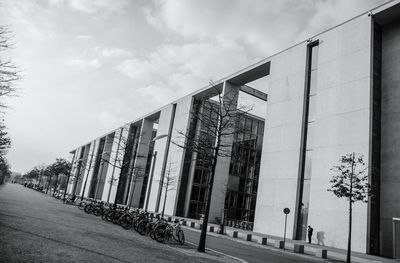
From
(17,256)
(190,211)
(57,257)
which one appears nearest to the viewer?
(17,256)

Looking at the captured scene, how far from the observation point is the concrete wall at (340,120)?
949 inches

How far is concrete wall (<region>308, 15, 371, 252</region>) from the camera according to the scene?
79.1 ft

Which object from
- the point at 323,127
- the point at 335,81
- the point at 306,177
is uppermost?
the point at 335,81

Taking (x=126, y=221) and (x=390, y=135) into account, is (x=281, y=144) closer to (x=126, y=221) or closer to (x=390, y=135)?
(x=390, y=135)

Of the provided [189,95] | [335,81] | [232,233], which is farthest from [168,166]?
[335,81]

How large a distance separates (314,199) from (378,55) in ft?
42.2

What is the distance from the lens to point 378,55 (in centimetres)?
2694

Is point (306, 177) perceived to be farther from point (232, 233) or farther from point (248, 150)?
point (248, 150)

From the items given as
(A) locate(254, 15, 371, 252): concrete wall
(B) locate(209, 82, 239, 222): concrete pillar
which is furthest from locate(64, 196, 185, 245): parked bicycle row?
(B) locate(209, 82, 239, 222): concrete pillar

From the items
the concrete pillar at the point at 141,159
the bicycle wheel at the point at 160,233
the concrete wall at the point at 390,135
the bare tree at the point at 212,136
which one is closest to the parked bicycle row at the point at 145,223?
the bicycle wheel at the point at 160,233

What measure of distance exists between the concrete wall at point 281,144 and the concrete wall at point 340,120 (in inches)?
84.1

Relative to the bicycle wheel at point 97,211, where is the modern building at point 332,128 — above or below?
above

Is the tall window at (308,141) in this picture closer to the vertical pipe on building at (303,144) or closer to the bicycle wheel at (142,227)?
the vertical pipe on building at (303,144)

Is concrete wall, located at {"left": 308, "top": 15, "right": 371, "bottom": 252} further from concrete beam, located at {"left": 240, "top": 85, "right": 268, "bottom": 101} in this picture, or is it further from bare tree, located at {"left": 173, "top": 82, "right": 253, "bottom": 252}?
concrete beam, located at {"left": 240, "top": 85, "right": 268, "bottom": 101}
